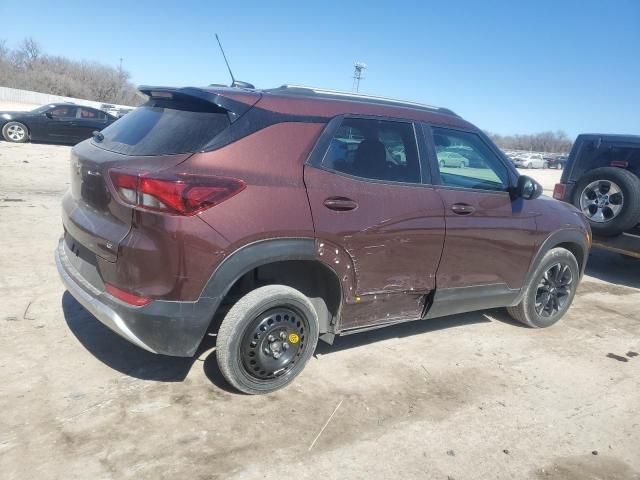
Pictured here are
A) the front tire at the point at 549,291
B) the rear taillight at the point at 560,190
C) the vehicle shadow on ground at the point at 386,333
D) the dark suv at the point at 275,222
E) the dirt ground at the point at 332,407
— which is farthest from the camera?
the rear taillight at the point at 560,190

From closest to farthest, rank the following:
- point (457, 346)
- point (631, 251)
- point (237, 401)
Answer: point (237, 401) < point (457, 346) < point (631, 251)

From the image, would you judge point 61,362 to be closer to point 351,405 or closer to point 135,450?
point 135,450

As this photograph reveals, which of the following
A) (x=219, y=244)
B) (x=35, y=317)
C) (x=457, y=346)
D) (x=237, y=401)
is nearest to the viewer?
(x=219, y=244)

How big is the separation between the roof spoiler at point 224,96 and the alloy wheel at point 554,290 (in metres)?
3.13

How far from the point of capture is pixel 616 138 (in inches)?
268

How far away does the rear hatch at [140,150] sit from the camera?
2873 millimetres

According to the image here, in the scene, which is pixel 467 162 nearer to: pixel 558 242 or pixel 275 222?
pixel 558 242

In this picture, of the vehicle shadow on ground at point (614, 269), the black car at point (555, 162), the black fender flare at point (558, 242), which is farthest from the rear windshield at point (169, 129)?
Answer: the black car at point (555, 162)

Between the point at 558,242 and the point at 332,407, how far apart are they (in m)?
2.69

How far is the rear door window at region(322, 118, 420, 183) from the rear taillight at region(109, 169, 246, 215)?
74 cm

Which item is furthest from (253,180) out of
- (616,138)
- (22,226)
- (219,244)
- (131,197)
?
(616,138)

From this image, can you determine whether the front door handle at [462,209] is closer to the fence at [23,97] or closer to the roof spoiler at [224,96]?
the roof spoiler at [224,96]

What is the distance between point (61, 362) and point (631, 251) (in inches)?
241

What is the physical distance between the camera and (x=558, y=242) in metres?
4.64
